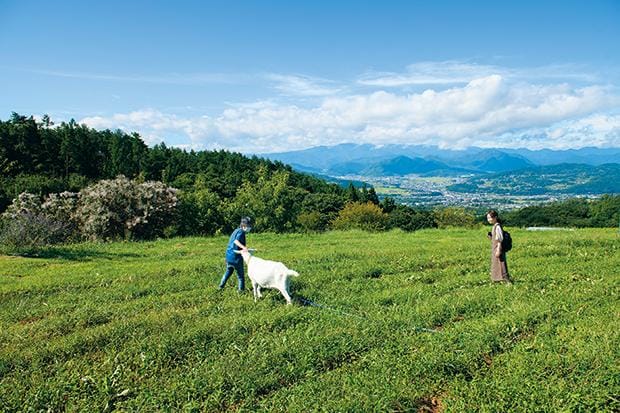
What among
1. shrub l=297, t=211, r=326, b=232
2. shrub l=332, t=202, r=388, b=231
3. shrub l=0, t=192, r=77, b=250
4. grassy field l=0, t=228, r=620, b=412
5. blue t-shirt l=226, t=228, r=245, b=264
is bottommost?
shrub l=297, t=211, r=326, b=232

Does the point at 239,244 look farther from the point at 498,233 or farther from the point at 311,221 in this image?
the point at 311,221

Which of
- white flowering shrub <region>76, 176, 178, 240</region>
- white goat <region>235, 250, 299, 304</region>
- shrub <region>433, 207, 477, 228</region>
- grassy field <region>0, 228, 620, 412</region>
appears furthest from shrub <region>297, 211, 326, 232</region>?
white goat <region>235, 250, 299, 304</region>

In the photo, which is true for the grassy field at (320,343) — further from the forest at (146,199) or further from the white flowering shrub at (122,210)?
the white flowering shrub at (122,210)

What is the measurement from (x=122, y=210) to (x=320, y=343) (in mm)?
30691

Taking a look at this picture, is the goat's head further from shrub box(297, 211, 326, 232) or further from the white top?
shrub box(297, 211, 326, 232)

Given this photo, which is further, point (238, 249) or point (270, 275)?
point (238, 249)

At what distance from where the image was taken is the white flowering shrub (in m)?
34.4

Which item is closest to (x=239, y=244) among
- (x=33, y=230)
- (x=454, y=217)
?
(x=33, y=230)

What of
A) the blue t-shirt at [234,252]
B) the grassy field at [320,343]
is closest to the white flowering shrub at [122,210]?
the grassy field at [320,343]

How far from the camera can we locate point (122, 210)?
117ft

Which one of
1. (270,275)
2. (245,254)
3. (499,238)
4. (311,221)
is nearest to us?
(270,275)

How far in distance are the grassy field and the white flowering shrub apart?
20.1m

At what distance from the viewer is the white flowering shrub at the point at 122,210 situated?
3441cm

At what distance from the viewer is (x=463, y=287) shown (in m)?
13.5
